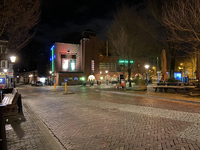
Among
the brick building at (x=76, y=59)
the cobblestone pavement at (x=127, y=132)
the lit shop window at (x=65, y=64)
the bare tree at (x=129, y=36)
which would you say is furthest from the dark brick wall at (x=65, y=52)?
the cobblestone pavement at (x=127, y=132)

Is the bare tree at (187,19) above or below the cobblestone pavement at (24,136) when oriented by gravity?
above

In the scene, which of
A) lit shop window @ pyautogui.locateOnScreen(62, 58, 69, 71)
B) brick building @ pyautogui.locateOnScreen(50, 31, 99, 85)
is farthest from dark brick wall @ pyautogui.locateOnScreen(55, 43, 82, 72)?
lit shop window @ pyautogui.locateOnScreen(62, 58, 69, 71)

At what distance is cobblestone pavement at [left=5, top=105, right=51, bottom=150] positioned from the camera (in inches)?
161

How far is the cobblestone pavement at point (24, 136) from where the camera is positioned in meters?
4.09

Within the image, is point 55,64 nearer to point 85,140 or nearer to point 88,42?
point 88,42

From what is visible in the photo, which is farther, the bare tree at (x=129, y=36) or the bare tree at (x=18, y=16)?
the bare tree at (x=129, y=36)

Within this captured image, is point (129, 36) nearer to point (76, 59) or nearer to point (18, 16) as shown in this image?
point (18, 16)

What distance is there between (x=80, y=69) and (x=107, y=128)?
43.6 metres

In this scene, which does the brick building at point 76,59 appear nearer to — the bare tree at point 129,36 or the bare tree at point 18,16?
the bare tree at point 129,36

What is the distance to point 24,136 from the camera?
15.8ft

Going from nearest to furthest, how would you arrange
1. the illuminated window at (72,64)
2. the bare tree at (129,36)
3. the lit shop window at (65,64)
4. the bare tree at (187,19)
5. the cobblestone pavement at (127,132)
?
the cobblestone pavement at (127,132)
the bare tree at (187,19)
the bare tree at (129,36)
the lit shop window at (65,64)
the illuminated window at (72,64)

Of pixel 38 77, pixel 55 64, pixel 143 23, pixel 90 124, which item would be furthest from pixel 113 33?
pixel 38 77

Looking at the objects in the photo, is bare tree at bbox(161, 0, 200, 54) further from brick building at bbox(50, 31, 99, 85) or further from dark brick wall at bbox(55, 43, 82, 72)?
dark brick wall at bbox(55, 43, 82, 72)

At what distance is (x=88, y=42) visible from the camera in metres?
48.1
